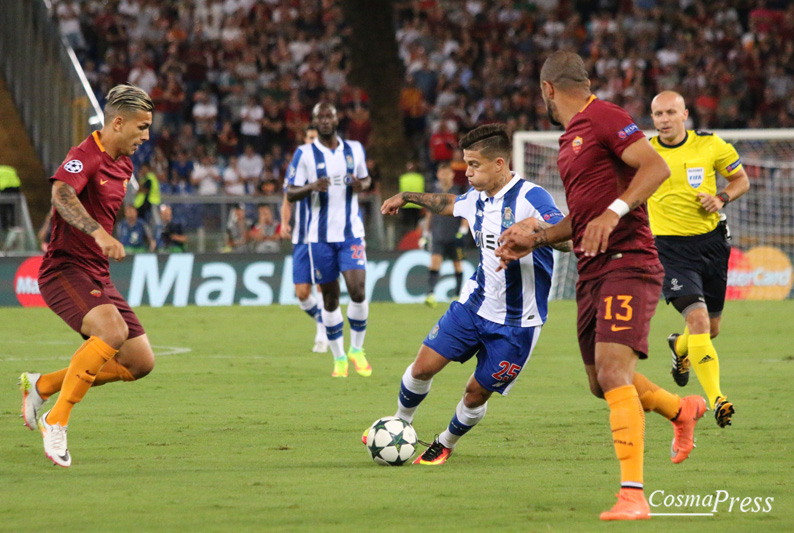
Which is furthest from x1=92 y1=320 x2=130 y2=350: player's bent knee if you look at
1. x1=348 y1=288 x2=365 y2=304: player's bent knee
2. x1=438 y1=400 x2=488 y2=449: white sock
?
x1=348 y1=288 x2=365 y2=304: player's bent knee

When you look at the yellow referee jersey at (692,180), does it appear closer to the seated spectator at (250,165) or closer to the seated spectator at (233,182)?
the seated spectator at (233,182)

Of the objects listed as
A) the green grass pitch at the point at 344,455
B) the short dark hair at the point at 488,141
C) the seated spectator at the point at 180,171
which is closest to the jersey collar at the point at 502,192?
the short dark hair at the point at 488,141

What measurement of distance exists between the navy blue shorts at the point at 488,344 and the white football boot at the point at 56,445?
2.15 m

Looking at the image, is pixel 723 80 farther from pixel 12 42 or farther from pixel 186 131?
pixel 12 42

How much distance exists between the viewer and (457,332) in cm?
668

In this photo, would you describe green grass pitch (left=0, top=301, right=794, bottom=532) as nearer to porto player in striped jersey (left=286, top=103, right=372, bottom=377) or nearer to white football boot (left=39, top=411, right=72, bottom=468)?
white football boot (left=39, top=411, right=72, bottom=468)

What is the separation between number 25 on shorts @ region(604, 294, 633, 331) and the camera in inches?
219

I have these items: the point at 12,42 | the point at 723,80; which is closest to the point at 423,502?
the point at 12,42

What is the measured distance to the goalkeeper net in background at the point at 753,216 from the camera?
1936 centimetres

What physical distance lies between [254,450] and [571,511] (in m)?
2.40

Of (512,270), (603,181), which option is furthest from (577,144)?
(512,270)

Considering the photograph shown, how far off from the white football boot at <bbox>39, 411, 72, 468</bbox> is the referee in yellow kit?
4.59m

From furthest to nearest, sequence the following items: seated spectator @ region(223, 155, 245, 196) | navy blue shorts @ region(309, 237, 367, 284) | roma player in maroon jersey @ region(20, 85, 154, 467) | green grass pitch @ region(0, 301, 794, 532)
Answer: seated spectator @ region(223, 155, 245, 196) → navy blue shorts @ region(309, 237, 367, 284) → roma player in maroon jersey @ region(20, 85, 154, 467) → green grass pitch @ region(0, 301, 794, 532)

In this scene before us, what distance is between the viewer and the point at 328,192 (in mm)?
11625
